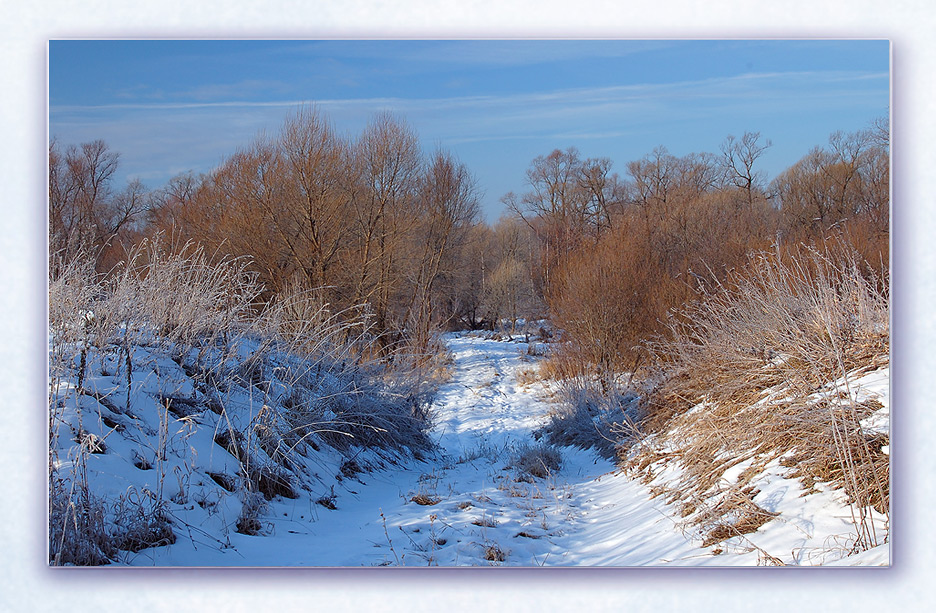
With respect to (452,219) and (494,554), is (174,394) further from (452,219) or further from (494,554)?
(452,219)

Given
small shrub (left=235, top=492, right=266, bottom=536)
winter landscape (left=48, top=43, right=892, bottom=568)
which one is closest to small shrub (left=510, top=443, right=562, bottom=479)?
winter landscape (left=48, top=43, right=892, bottom=568)

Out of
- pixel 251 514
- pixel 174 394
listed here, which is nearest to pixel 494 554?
pixel 251 514

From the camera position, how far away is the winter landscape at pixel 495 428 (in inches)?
125

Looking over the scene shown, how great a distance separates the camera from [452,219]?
18.5 m

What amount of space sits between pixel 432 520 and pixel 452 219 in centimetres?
1520

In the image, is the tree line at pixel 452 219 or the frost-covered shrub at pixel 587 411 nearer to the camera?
the tree line at pixel 452 219

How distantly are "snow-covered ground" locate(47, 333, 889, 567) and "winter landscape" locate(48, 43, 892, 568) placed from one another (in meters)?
0.02

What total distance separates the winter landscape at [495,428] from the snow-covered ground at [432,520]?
0.02m

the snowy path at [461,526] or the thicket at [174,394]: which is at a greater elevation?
the thicket at [174,394]

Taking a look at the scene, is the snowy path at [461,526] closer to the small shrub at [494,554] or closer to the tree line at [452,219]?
the small shrub at [494,554]

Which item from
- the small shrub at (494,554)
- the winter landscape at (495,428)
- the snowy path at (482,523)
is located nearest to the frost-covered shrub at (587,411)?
the winter landscape at (495,428)

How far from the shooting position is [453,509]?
4.29 m
